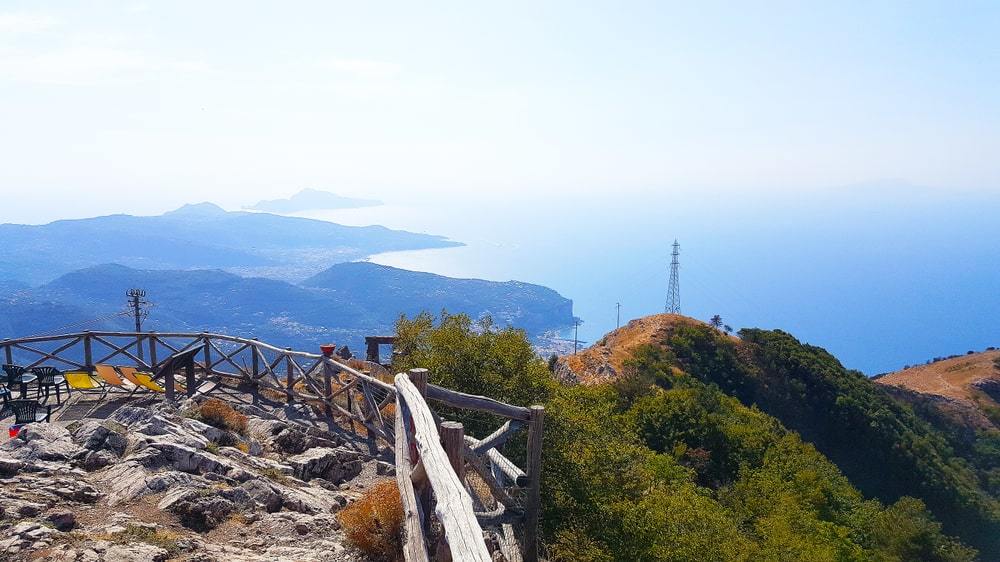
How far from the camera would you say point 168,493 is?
700 centimetres

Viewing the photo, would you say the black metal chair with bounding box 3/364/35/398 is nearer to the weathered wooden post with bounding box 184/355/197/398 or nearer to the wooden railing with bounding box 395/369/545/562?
the weathered wooden post with bounding box 184/355/197/398

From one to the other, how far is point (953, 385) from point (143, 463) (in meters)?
86.4

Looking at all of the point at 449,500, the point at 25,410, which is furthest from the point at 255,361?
the point at 449,500

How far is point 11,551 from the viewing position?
17.4 ft

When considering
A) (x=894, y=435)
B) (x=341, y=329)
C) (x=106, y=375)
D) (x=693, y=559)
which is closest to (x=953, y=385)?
(x=894, y=435)

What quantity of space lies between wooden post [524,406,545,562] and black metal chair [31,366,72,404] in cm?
1080

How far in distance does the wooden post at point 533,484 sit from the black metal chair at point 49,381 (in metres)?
10.8

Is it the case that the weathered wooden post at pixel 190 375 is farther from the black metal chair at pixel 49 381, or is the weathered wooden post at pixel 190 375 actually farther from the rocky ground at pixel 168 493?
the black metal chair at pixel 49 381

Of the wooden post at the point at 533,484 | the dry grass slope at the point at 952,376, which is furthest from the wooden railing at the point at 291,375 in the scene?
the dry grass slope at the point at 952,376

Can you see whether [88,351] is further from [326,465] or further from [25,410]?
[326,465]

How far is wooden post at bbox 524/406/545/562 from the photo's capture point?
6.33 m

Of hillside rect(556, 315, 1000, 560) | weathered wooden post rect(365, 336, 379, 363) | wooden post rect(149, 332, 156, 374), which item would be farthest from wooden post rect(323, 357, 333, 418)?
hillside rect(556, 315, 1000, 560)

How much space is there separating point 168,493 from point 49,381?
7413mm

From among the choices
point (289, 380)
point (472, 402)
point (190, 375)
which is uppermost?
point (472, 402)
